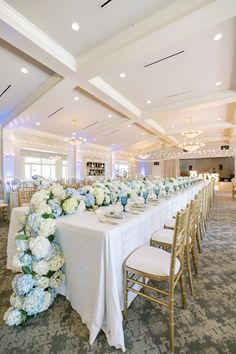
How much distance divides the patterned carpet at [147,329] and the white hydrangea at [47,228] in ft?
2.56

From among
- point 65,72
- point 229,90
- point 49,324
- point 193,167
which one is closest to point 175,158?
point 193,167

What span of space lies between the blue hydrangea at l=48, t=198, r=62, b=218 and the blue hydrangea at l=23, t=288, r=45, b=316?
686mm

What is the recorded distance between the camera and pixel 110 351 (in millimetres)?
1365

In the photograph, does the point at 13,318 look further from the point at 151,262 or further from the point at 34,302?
the point at 151,262

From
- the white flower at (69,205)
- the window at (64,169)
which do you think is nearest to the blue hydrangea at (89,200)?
the white flower at (69,205)

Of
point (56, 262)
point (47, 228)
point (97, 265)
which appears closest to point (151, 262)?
point (97, 265)

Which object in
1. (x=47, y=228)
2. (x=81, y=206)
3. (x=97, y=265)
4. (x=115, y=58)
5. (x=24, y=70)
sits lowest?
(x=97, y=265)

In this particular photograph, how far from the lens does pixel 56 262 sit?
1.69m

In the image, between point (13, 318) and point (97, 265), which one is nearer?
point (97, 265)

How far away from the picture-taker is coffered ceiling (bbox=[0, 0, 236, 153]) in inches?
116

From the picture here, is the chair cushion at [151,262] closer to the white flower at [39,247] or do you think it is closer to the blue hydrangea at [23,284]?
the white flower at [39,247]

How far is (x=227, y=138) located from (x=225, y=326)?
14.1m

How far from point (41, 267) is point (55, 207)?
0.55 m

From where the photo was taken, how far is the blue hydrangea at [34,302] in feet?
5.18
